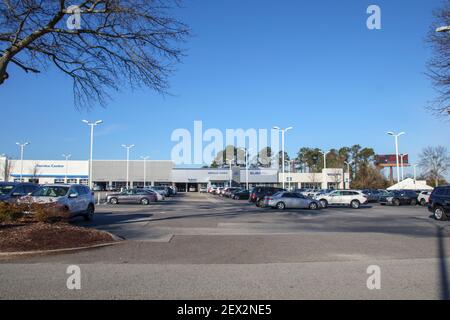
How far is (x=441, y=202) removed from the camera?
22.1 meters

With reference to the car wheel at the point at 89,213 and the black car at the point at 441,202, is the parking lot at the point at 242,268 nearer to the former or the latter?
the car wheel at the point at 89,213

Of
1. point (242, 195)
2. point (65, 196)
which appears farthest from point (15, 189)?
point (242, 195)

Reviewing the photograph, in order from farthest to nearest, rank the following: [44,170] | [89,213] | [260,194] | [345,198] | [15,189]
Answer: [44,170] → [345,198] → [260,194] → [15,189] → [89,213]

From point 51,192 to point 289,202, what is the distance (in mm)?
19152

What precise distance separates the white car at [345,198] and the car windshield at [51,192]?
23.7 metres

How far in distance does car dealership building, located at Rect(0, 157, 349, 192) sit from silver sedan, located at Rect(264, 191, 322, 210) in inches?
2848

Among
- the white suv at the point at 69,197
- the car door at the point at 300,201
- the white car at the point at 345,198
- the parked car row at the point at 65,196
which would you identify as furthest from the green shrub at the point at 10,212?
the white car at the point at 345,198

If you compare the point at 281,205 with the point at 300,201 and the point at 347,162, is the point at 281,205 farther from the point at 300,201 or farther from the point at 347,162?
the point at 347,162

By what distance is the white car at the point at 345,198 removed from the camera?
3781 centimetres

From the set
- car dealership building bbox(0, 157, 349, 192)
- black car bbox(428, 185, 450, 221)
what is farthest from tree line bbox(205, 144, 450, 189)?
black car bbox(428, 185, 450, 221)

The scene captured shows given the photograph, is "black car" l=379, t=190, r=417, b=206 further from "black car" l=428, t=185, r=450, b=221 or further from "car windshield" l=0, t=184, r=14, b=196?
"car windshield" l=0, t=184, r=14, b=196

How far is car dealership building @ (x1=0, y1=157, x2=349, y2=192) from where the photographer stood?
358ft

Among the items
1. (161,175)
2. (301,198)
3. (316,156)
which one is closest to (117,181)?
(161,175)

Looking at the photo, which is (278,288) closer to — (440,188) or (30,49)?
(30,49)
